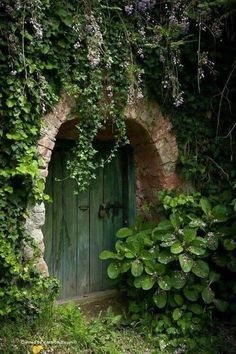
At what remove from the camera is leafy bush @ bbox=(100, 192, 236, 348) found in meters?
4.15

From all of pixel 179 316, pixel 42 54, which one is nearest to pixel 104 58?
pixel 42 54

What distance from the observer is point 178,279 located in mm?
4168

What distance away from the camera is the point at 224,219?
4.36 m

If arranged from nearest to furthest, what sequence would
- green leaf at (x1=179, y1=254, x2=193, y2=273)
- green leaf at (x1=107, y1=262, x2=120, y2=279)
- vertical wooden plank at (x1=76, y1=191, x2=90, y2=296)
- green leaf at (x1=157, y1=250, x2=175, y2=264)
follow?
1. green leaf at (x1=179, y1=254, x2=193, y2=273)
2. green leaf at (x1=157, y1=250, x2=175, y2=264)
3. green leaf at (x1=107, y1=262, x2=120, y2=279)
4. vertical wooden plank at (x1=76, y1=191, x2=90, y2=296)

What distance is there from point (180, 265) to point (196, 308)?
43cm

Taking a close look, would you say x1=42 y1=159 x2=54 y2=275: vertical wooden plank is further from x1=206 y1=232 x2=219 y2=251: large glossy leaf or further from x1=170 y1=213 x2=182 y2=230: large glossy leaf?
x1=206 y1=232 x2=219 y2=251: large glossy leaf

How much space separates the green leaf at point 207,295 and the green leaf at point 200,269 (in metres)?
0.18

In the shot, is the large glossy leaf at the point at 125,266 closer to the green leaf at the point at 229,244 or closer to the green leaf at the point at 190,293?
the green leaf at the point at 190,293

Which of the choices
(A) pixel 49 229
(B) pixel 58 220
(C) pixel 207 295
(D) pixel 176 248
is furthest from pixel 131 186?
(C) pixel 207 295

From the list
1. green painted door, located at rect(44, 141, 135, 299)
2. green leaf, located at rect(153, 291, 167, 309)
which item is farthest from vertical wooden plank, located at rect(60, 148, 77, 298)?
green leaf, located at rect(153, 291, 167, 309)

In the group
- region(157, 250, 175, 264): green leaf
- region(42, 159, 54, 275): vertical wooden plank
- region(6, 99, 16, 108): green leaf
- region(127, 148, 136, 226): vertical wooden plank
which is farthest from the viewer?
region(127, 148, 136, 226): vertical wooden plank

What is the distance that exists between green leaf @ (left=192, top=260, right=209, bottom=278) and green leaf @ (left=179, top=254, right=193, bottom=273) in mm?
73

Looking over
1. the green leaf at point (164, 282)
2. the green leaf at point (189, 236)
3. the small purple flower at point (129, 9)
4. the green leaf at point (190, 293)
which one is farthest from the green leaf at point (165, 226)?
the small purple flower at point (129, 9)

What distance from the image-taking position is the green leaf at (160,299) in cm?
413
